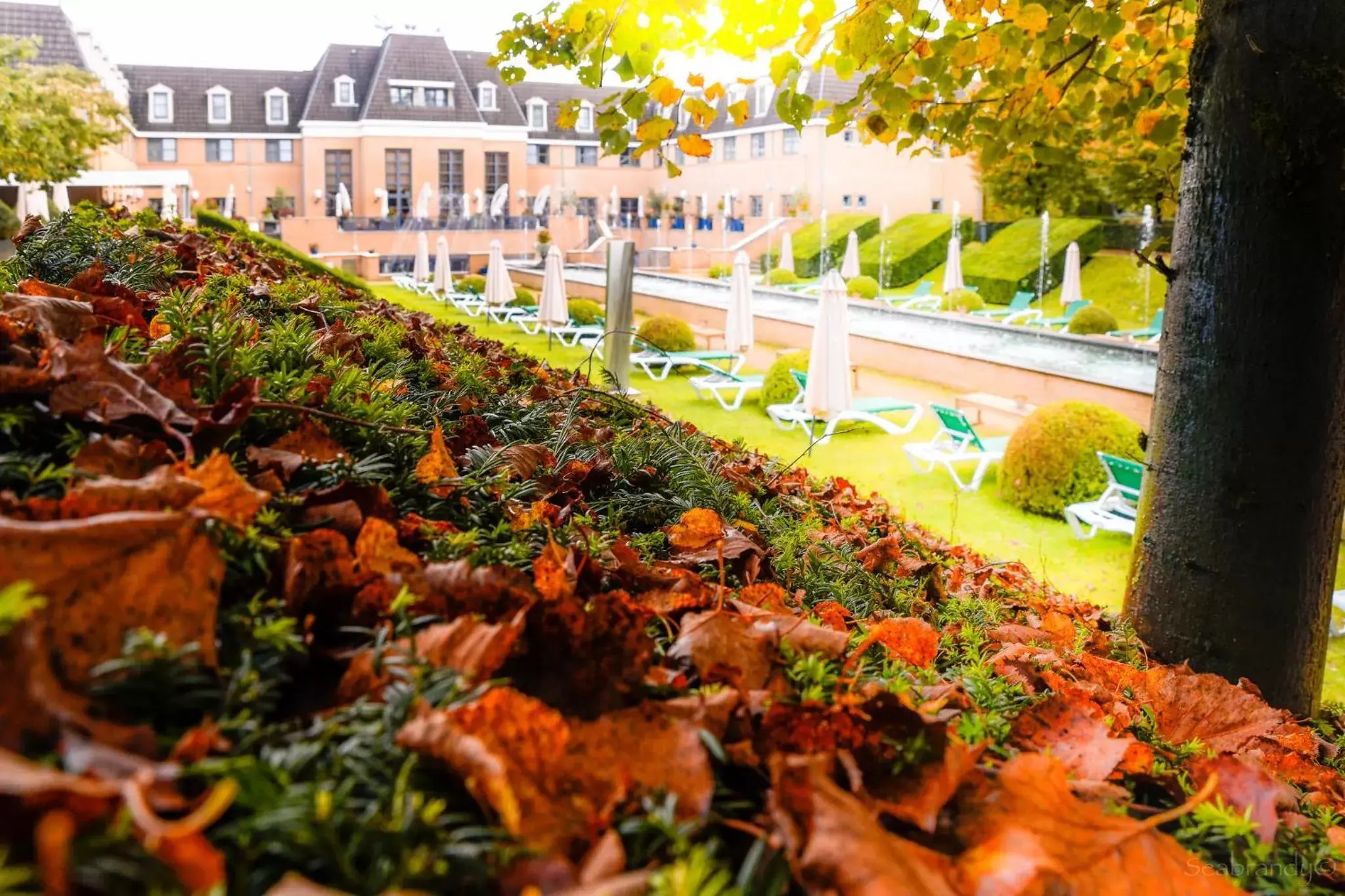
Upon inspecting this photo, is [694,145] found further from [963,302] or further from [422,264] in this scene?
[422,264]

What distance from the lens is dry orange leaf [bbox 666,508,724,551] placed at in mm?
1749

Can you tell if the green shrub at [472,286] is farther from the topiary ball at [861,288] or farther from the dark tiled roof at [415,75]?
the dark tiled roof at [415,75]

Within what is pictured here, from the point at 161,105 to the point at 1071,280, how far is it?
46.7 m

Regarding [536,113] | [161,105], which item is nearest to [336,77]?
[161,105]

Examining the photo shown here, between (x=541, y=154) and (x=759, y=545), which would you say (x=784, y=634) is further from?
(x=541, y=154)

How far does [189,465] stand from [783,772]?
73 centimetres

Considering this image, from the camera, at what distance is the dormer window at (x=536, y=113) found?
56.8 m

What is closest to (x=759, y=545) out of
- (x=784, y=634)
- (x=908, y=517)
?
(x=784, y=634)

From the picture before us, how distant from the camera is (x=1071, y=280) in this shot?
2428 cm

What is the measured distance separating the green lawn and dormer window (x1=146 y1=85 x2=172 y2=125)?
46.6 m

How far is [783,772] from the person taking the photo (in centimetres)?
88

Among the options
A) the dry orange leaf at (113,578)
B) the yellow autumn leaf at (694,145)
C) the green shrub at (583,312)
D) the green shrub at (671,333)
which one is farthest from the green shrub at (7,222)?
the dry orange leaf at (113,578)

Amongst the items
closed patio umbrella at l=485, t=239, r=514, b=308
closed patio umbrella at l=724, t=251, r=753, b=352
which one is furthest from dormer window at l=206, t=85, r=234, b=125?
closed patio umbrella at l=724, t=251, r=753, b=352

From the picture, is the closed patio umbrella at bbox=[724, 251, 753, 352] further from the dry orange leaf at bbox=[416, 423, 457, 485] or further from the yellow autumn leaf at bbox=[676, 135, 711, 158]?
the dry orange leaf at bbox=[416, 423, 457, 485]
